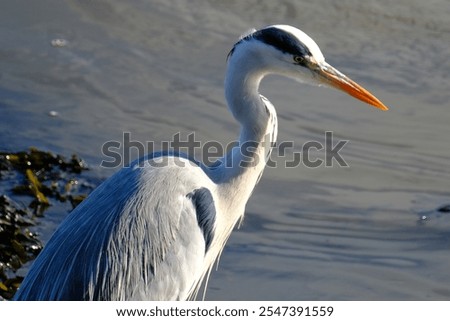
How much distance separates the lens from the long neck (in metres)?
4.36

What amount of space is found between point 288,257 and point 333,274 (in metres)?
0.28

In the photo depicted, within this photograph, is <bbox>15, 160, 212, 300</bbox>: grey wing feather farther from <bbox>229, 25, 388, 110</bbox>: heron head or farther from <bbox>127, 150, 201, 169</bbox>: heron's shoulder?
<bbox>229, 25, 388, 110</bbox>: heron head

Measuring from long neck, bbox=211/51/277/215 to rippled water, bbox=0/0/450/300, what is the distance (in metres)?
0.59

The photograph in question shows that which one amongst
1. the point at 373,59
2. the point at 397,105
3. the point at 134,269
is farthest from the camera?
the point at 373,59

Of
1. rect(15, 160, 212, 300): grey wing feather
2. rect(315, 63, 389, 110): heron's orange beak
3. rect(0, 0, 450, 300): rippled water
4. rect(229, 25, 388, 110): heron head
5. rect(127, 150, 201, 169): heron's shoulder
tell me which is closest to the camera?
rect(15, 160, 212, 300): grey wing feather

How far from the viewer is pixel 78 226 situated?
429 centimetres

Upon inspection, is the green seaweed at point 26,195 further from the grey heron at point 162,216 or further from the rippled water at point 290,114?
the grey heron at point 162,216

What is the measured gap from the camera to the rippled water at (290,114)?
5.17m

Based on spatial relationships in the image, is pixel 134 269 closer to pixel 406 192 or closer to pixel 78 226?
pixel 78 226

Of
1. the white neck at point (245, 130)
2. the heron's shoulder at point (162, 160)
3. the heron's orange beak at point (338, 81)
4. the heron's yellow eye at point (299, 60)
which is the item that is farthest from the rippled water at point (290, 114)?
the heron's yellow eye at point (299, 60)

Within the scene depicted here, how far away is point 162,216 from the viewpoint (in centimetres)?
435

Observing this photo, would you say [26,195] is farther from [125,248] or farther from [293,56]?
[293,56]

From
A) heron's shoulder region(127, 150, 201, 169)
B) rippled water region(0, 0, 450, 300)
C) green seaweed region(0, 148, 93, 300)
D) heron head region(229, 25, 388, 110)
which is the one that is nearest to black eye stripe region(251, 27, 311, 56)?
heron head region(229, 25, 388, 110)

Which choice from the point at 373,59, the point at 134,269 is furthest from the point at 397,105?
the point at 134,269
